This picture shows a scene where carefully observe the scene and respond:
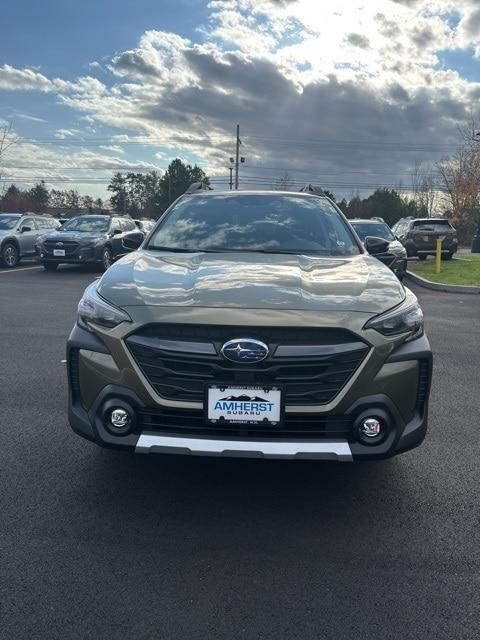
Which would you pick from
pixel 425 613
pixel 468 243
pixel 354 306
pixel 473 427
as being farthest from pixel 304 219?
pixel 468 243

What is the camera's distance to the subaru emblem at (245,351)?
277cm

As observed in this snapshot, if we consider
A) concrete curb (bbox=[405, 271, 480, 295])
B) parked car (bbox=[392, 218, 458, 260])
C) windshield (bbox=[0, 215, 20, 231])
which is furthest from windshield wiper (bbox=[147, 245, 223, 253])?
parked car (bbox=[392, 218, 458, 260])

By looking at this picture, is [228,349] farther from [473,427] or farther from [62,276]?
[62,276]

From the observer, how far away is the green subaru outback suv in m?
2.79

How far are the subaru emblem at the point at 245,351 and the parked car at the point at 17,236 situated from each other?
53.7ft

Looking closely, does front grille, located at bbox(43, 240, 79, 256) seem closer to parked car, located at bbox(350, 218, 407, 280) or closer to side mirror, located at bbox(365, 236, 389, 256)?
parked car, located at bbox(350, 218, 407, 280)

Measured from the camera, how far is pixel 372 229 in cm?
1563

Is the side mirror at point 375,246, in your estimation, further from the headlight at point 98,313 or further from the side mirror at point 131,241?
the headlight at point 98,313

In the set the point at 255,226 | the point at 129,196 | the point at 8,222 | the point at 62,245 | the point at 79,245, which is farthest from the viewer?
the point at 129,196

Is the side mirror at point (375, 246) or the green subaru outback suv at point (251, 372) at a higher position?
the side mirror at point (375, 246)

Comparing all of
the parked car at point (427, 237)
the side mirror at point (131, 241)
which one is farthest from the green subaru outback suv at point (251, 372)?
the parked car at point (427, 237)

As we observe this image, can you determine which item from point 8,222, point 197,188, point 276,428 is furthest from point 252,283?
point 8,222

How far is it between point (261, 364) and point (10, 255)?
55.0 feet

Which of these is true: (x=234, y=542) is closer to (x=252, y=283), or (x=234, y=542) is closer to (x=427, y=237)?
(x=252, y=283)
